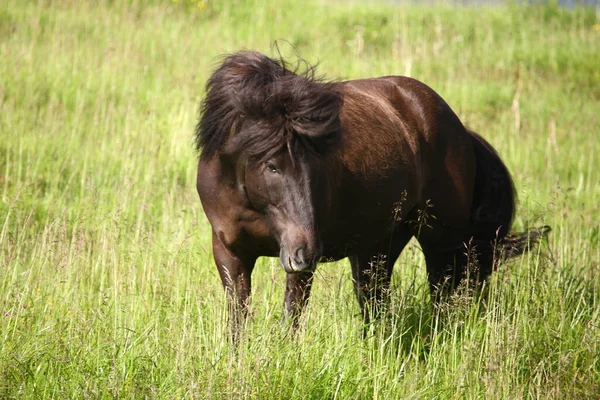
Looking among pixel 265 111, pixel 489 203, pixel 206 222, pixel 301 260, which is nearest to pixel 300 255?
pixel 301 260

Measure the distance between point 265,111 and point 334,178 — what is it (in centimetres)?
73

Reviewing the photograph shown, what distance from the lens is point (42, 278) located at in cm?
512

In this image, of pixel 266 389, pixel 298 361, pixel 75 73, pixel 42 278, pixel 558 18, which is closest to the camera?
pixel 266 389

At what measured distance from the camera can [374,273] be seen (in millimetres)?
5316

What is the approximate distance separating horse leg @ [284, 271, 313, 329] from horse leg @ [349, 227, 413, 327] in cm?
41

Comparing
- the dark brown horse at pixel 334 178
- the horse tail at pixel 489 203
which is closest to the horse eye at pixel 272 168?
the dark brown horse at pixel 334 178

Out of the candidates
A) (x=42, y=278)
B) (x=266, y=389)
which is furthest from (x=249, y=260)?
(x=42, y=278)

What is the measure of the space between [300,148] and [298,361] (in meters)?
1.17

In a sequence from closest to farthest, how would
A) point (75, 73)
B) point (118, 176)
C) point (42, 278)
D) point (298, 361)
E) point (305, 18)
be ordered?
point (298, 361) → point (42, 278) → point (118, 176) → point (75, 73) → point (305, 18)

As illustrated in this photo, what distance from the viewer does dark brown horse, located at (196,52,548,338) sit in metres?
4.05

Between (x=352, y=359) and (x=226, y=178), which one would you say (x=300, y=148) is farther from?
(x=352, y=359)

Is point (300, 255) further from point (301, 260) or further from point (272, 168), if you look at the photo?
point (272, 168)

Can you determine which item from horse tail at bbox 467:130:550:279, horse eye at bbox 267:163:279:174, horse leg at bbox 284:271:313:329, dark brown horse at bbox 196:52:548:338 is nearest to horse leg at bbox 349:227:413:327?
dark brown horse at bbox 196:52:548:338

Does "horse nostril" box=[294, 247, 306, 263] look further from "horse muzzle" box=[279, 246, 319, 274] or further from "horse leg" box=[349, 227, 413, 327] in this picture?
"horse leg" box=[349, 227, 413, 327]
